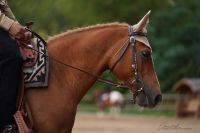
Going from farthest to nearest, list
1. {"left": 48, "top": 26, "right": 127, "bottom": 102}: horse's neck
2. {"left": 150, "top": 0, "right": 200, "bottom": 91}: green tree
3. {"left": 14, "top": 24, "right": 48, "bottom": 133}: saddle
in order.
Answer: {"left": 150, "top": 0, "right": 200, "bottom": 91}: green tree → {"left": 48, "top": 26, "right": 127, "bottom": 102}: horse's neck → {"left": 14, "top": 24, "right": 48, "bottom": 133}: saddle

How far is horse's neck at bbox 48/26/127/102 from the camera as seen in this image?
7539 mm

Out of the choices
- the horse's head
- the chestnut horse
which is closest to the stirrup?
the chestnut horse

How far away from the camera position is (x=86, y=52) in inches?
299

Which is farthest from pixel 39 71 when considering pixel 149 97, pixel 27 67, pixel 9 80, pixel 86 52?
pixel 149 97

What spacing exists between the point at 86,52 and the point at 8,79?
3.48ft

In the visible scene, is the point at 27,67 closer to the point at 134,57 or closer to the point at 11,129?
the point at 11,129

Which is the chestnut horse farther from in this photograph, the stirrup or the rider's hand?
the rider's hand

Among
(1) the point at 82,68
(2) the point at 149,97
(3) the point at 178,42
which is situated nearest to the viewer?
(2) the point at 149,97

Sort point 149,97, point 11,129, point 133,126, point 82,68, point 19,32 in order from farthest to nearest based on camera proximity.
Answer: point 133,126 < point 82,68 < point 149,97 < point 19,32 < point 11,129

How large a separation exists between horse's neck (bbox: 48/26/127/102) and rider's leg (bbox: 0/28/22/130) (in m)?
0.61

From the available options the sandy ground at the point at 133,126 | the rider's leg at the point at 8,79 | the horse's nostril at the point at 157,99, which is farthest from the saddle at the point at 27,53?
the sandy ground at the point at 133,126

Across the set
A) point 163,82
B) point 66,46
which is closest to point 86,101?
point 163,82

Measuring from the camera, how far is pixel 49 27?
64.1m

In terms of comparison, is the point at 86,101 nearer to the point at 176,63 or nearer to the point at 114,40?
the point at 176,63
